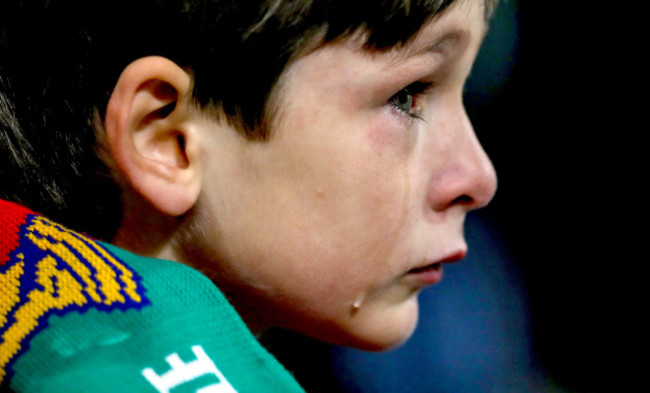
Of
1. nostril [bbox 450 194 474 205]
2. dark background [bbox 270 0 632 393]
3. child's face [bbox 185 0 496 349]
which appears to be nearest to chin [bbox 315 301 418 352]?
child's face [bbox 185 0 496 349]

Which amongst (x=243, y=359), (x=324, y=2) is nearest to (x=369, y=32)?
(x=324, y=2)

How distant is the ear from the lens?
2.08 feet

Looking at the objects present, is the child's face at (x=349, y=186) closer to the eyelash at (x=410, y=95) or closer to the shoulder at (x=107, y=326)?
the eyelash at (x=410, y=95)

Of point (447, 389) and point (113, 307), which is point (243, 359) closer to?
point (113, 307)

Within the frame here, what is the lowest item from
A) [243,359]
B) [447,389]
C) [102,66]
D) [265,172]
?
[447,389]

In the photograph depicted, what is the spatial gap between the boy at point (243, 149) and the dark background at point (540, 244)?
14.2 inches

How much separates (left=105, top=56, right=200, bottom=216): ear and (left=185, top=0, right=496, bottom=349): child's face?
0.8 inches

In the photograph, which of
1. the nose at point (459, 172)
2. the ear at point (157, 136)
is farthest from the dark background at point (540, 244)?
the ear at point (157, 136)

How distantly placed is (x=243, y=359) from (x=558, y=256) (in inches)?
27.5

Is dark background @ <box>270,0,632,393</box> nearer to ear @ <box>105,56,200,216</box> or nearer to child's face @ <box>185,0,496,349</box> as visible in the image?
child's face @ <box>185,0,496,349</box>

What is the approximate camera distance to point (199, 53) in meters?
0.63

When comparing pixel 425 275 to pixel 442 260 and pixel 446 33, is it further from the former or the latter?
pixel 446 33

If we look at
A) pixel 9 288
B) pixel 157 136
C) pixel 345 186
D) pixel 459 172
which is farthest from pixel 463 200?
pixel 9 288

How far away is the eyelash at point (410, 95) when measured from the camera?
2.27 ft
